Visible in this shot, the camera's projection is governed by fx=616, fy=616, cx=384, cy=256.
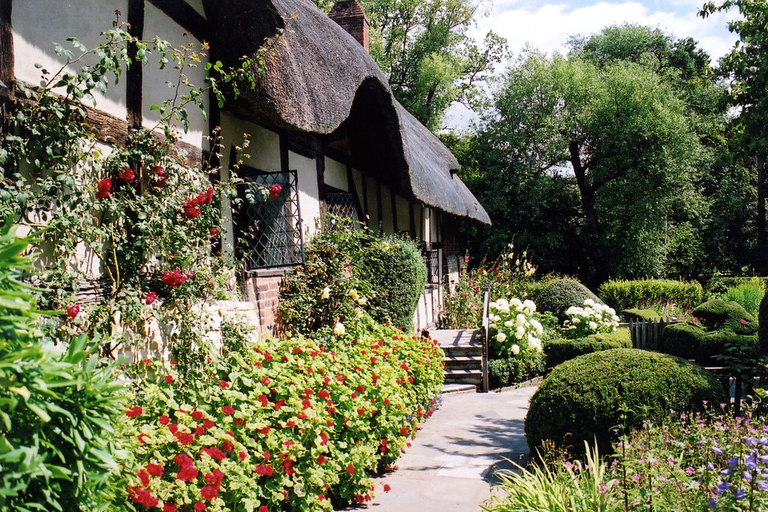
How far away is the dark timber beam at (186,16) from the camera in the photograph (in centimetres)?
504

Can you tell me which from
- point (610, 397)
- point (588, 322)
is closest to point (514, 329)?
point (588, 322)

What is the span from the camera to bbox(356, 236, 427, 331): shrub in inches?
348

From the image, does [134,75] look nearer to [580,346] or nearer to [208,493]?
[208,493]

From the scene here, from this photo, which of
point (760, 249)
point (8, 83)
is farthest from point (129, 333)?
Result: point (760, 249)

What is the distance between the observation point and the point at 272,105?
5.53 m

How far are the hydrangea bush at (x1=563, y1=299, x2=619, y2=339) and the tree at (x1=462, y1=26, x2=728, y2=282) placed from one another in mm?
8367

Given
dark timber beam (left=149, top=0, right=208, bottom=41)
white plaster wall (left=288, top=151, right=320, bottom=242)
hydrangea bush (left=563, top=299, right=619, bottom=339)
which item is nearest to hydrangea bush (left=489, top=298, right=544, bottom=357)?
hydrangea bush (left=563, top=299, right=619, bottom=339)

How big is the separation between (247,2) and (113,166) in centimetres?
221

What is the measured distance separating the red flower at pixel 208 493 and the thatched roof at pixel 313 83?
138 inches

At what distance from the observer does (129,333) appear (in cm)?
410

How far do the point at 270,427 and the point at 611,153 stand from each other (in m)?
18.8

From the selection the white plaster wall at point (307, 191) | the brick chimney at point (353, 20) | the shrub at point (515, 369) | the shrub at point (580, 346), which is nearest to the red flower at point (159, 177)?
the white plaster wall at point (307, 191)

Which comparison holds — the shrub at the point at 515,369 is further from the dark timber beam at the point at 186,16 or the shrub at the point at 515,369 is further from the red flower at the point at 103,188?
the red flower at the point at 103,188

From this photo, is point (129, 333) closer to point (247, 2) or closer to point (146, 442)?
point (146, 442)
